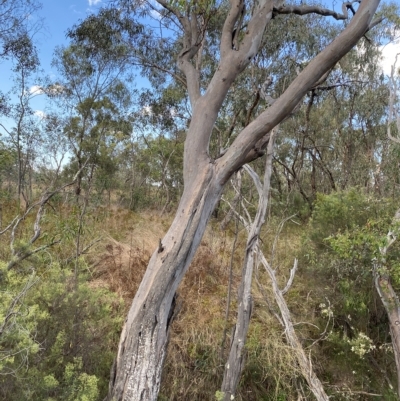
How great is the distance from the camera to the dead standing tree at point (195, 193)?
2.76 metres

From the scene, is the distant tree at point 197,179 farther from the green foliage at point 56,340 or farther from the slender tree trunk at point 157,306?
the green foliage at point 56,340

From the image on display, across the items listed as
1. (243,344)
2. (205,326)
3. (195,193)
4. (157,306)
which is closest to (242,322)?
(243,344)

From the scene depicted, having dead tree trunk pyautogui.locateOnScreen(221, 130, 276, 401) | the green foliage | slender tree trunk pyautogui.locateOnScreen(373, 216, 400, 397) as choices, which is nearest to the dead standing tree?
the green foliage

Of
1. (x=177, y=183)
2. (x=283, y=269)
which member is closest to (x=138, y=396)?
(x=283, y=269)

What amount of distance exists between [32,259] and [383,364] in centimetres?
512

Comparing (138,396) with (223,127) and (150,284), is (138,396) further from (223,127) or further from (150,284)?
(223,127)

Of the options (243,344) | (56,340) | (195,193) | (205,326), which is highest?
(195,193)

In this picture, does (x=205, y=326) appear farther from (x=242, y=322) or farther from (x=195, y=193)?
(x=195, y=193)

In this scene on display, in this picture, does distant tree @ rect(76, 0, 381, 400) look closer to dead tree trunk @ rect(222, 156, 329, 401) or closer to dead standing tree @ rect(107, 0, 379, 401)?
dead standing tree @ rect(107, 0, 379, 401)

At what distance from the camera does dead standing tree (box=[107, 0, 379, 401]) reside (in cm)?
276

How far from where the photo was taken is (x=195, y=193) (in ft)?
10.0

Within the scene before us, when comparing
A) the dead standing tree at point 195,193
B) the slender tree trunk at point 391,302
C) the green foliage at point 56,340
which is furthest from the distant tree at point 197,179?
the slender tree trunk at point 391,302

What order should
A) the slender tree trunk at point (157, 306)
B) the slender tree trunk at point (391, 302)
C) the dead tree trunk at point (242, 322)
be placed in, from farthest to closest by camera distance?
the slender tree trunk at point (391, 302) < the dead tree trunk at point (242, 322) < the slender tree trunk at point (157, 306)

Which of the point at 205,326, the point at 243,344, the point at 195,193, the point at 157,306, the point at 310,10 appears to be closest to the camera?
the point at 157,306
